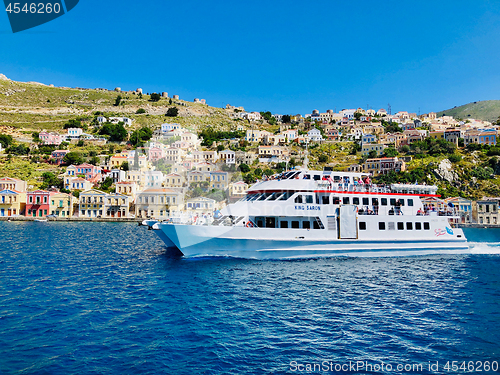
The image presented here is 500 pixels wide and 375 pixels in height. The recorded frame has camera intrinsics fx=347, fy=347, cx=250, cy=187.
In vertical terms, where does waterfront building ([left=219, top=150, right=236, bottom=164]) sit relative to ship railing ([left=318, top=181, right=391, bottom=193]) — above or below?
above

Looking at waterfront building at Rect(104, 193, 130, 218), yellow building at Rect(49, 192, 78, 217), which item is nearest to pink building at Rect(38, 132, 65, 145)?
yellow building at Rect(49, 192, 78, 217)

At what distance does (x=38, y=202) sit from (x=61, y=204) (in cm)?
444

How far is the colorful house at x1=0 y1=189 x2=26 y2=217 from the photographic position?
235 feet

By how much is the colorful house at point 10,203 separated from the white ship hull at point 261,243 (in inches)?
2549

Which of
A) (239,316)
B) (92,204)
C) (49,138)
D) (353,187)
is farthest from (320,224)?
(49,138)

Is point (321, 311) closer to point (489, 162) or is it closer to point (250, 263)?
point (250, 263)

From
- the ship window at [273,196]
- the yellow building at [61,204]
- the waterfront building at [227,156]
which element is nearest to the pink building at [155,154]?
the waterfront building at [227,156]

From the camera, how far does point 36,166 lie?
9388 cm

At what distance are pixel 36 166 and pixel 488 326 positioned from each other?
4148 inches

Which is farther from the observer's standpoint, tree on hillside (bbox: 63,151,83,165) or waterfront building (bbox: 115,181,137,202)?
tree on hillside (bbox: 63,151,83,165)

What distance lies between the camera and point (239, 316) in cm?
1331

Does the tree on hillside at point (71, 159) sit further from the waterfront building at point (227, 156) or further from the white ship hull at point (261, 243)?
the white ship hull at point (261, 243)

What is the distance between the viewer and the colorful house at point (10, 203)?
235 feet

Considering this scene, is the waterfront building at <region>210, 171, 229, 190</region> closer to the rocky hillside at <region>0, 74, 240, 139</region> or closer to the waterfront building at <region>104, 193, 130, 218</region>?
the waterfront building at <region>104, 193, 130, 218</region>
